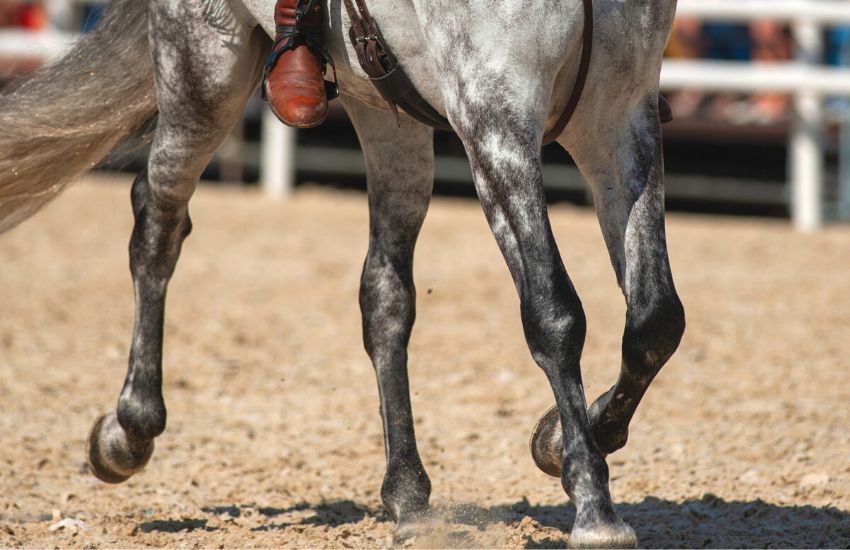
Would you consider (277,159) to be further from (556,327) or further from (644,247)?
(556,327)

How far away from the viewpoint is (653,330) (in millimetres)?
3227

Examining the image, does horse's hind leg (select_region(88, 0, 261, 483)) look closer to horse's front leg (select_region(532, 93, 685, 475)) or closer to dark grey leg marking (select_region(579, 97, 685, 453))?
horse's front leg (select_region(532, 93, 685, 475))

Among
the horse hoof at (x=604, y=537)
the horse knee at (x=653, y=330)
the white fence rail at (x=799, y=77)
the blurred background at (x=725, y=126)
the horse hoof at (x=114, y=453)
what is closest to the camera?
the horse hoof at (x=604, y=537)

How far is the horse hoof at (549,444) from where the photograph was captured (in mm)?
3613

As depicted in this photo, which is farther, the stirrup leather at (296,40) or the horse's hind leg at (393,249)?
the horse's hind leg at (393,249)

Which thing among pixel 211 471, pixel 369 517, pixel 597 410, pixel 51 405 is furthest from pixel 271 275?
pixel 597 410

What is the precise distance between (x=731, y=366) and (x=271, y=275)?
3325 millimetres

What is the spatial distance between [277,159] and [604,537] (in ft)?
29.1

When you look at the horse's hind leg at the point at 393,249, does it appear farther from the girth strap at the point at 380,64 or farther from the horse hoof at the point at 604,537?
the horse hoof at the point at 604,537

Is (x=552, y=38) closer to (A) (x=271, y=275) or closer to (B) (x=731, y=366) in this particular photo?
(B) (x=731, y=366)

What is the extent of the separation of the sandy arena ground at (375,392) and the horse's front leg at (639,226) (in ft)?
2.47

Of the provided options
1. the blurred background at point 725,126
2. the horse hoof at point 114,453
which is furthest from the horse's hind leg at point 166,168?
the blurred background at point 725,126

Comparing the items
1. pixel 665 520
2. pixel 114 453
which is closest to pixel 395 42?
pixel 665 520

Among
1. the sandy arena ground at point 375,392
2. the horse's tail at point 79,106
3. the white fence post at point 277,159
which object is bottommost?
the sandy arena ground at point 375,392
